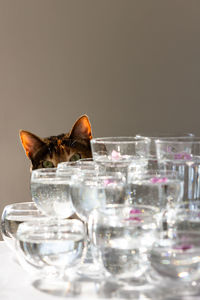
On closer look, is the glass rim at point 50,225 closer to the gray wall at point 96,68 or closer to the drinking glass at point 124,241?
the drinking glass at point 124,241

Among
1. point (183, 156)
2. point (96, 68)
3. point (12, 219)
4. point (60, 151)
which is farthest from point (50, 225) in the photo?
point (96, 68)

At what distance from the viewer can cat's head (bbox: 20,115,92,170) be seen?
66.9 inches

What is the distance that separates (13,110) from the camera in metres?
3.15

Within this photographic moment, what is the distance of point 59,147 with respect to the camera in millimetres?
1705

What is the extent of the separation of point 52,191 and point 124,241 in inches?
8.7

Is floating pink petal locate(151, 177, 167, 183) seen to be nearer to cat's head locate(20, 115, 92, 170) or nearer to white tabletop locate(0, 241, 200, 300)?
white tabletop locate(0, 241, 200, 300)

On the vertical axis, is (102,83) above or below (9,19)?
below

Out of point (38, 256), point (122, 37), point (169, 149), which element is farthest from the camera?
point (122, 37)

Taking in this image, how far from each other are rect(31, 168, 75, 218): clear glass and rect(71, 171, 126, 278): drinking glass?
57 mm

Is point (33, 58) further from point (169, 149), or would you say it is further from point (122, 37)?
point (169, 149)

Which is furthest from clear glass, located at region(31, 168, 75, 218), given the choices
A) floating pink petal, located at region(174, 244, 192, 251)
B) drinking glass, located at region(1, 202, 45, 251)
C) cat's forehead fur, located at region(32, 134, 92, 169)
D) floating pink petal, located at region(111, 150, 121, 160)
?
cat's forehead fur, located at region(32, 134, 92, 169)

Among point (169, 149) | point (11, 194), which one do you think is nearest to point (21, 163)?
point (11, 194)

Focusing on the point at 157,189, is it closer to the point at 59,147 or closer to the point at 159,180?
the point at 159,180

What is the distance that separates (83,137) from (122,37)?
1.49 m
